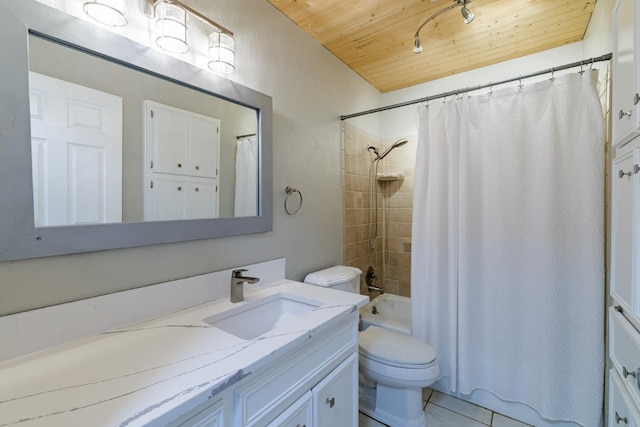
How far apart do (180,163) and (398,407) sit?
1.78 m

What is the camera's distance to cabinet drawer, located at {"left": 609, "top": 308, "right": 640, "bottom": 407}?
886 mm

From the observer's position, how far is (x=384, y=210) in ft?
9.34

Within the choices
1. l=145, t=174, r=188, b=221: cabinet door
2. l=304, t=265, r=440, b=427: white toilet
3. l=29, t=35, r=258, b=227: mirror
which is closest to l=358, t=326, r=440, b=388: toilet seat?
l=304, t=265, r=440, b=427: white toilet

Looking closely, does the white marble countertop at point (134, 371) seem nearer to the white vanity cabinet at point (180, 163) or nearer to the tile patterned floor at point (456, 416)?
the white vanity cabinet at point (180, 163)

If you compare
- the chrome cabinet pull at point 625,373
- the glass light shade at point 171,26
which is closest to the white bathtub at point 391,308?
the chrome cabinet pull at point 625,373

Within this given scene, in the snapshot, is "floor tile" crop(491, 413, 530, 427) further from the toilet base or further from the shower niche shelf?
the shower niche shelf

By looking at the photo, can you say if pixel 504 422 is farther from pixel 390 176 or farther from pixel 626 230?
pixel 390 176

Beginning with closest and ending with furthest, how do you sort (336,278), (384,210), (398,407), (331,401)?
1. (331,401)
2. (398,407)
3. (336,278)
4. (384,210)

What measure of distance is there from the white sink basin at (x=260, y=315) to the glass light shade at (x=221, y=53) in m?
1.12

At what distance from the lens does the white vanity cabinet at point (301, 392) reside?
75 cm

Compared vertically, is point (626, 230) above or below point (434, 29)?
below

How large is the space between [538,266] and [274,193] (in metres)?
1.59

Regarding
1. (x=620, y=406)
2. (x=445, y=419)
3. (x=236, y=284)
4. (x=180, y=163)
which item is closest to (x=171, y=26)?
(x=180, y=163)

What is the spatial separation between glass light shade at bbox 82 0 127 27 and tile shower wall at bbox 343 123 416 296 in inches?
64.8
